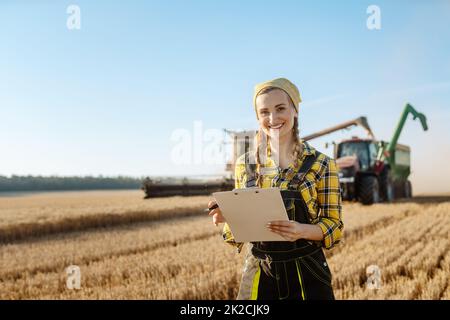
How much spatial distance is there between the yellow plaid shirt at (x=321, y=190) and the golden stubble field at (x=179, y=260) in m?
3.58

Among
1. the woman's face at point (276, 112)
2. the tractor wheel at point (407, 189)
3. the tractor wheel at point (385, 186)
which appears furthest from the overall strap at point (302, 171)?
the tractor wheel at point (407, 189)

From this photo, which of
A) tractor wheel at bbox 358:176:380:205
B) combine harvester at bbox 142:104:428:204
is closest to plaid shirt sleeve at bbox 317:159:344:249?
combine harvester at bbox 142:104:428:204

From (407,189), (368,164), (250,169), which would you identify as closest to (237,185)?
(250,169)

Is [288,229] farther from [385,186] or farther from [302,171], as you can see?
[385,186]

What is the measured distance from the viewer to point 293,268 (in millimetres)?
2178

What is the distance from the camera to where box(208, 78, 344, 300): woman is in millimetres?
2168

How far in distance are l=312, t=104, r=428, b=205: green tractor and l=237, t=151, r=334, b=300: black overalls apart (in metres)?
14.1

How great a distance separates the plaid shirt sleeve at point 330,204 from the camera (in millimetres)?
2180

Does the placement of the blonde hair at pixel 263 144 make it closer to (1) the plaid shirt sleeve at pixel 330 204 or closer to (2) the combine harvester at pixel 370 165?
(1) the plaid shirt sleeve at pixel 330 204

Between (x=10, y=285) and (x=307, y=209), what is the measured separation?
5.92 metres

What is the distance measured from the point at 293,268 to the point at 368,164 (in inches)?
651

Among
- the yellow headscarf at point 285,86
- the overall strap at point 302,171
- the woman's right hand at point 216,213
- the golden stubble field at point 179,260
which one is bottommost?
the golden stubble field at point 179,260

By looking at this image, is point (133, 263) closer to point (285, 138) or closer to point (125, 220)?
point (285, 138)
